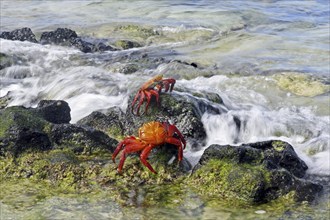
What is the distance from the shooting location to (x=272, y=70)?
13234 millimetres

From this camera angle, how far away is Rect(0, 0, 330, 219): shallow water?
9117mm

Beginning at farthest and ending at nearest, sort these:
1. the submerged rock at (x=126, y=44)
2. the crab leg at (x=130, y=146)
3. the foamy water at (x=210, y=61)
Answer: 1. the submerged rock at (x=126, y=44)
2. the foamy water at (x=210, y=61)
3. the crab leg at (x=130, y=146)

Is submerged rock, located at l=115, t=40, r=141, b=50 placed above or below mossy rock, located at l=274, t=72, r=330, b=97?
above

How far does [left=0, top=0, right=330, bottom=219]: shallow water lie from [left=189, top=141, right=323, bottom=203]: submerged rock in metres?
0.89

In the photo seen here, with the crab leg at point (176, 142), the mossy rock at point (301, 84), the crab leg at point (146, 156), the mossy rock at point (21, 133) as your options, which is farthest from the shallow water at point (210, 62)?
the mossy rock at point (21, 133)

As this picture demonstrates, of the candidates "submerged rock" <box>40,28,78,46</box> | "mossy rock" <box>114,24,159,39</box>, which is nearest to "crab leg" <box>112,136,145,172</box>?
"submerged rock" <box>40,28,78,46</box>

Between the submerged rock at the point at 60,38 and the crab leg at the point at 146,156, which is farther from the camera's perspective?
the submerged rock at the point at 60,38

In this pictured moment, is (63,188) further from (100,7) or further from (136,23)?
(100,7)

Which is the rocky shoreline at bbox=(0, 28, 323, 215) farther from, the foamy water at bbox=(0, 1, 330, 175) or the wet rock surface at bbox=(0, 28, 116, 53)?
the wet rock surface at bbox=(0, 28, 116, 53)

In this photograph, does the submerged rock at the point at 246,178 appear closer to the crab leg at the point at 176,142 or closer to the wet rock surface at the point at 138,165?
the wet rock surface at the point at 138,165

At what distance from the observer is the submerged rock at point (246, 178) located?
6.05 m

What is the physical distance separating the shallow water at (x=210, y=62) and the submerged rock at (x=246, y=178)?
2.93 ft

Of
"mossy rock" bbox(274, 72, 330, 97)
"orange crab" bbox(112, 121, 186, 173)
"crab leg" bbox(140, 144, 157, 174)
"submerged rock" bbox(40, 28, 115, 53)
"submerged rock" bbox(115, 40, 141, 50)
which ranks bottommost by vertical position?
"mossy rock" bbox(274, 72, 330, 97)

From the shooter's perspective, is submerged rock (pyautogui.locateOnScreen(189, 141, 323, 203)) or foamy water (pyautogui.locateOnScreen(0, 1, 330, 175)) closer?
submerged rock (pyautogui.locateOnScreen(189, 141, 323, 203))
